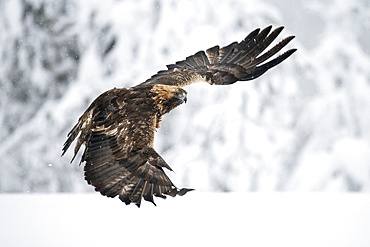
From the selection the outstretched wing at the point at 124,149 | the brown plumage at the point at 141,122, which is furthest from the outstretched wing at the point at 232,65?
the outstretched wing at the point at 124,149

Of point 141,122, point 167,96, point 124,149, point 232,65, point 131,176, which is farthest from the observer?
point 232,65

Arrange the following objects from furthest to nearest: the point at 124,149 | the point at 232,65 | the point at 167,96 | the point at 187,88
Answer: the point at 187,88 < the point at 232,65 < the point at 167,96 < the point at 124,149

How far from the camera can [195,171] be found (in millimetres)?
6918

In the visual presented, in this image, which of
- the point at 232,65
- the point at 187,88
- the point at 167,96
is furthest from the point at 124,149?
the point at 187,88

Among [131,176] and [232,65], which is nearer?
[131,176]

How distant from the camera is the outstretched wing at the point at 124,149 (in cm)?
227

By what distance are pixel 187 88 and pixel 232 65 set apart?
12.5 feet

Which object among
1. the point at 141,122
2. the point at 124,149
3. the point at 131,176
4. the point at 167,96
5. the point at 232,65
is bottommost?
the point at 131,176

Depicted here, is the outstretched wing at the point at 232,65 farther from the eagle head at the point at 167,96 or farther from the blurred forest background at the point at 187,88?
the blurred forest background at the point at 187,88

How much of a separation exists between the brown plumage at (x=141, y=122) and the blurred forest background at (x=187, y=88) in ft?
10.9

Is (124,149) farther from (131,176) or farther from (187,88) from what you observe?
(187,88)

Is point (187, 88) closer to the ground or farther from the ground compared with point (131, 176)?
farther from the ground

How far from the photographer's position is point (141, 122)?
2615 millimetres

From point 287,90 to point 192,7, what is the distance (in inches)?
94.8
